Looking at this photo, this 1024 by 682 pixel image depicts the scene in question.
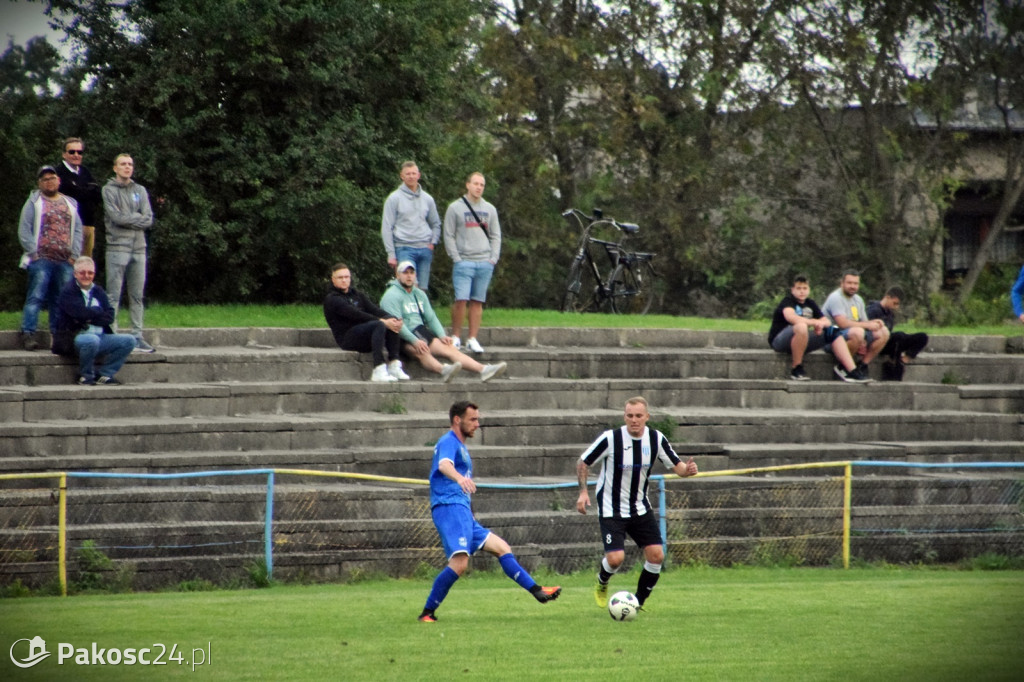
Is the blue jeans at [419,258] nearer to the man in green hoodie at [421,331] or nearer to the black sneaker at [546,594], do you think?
the man in green hoodie at [421,331]

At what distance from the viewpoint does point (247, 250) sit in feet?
65.3

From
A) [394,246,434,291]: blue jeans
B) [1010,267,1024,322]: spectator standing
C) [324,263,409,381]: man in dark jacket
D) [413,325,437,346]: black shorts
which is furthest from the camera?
[394,246,434,291]: blue jeans

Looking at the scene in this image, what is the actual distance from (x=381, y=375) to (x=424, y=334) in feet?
2.98

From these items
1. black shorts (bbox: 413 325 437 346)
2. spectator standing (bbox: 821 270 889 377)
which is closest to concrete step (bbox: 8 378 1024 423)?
spectator standing (bbox: 821 270 889 377)

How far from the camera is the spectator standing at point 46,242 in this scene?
14.3 m

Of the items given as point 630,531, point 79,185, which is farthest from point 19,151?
point 630,531

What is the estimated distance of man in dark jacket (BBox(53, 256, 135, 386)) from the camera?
1358 centimetres

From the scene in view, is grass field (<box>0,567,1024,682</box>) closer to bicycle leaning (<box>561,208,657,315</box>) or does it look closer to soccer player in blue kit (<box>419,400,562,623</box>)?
soccer player in blue kit (<box>419,400,562,623</box>)

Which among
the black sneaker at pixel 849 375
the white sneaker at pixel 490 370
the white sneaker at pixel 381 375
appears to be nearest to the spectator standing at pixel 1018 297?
the black sneaker at pixel 849 375

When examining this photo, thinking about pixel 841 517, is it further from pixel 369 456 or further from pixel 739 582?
pixel 369 456

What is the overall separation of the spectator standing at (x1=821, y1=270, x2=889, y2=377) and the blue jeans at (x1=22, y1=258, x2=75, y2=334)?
9475mm

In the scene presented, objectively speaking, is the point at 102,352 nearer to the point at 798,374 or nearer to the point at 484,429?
the point at 484,429

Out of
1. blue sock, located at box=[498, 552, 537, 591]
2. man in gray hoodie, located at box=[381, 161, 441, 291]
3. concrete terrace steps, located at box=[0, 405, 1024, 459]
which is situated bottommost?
blue sock, located at box=[498, 552, 537, 591]

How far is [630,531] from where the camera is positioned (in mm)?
10281
